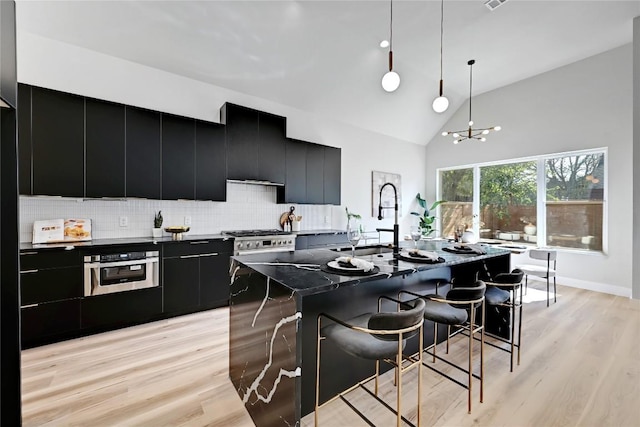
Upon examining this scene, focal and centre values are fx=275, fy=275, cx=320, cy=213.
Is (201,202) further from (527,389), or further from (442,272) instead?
(527,389)

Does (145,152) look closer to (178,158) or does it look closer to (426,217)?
(178,158)

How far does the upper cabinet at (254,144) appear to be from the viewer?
151 inches

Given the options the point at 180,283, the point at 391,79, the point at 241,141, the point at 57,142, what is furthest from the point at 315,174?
the point at 57,142

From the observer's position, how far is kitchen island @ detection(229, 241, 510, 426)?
55.7 inches

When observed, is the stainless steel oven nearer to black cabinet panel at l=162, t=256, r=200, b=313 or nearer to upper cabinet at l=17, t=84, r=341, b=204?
black cabinet panel at l=162, t=256, r=200, b=313

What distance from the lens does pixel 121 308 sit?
2.94m

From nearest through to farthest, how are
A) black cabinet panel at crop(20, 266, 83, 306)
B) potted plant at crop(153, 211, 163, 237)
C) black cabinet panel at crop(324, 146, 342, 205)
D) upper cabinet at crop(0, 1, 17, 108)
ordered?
1. upper cabinet at crop(0, 1, 17, 108)
2. black cabinet panel at crop(20, 266, 83, 306)
3. potted plant at crop(153, 211, 163, 237)
4. black cabinet panel at crop(324, 146, 342, 205)

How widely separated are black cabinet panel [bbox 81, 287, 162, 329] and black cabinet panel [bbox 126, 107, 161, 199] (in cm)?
111

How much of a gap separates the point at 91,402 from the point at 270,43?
4106 millimetres

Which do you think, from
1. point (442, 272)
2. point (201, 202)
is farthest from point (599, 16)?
point (201, 202)

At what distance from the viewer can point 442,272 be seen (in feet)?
8.67

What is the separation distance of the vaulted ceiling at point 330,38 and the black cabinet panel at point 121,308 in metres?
2.85

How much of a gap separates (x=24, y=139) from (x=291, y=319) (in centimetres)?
314

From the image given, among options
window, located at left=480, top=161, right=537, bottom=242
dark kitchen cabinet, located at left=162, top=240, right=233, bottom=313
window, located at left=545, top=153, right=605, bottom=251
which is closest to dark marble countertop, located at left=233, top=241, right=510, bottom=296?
dark kitchen cabinet, located at left=162, top=240, right=233, bottom=313
